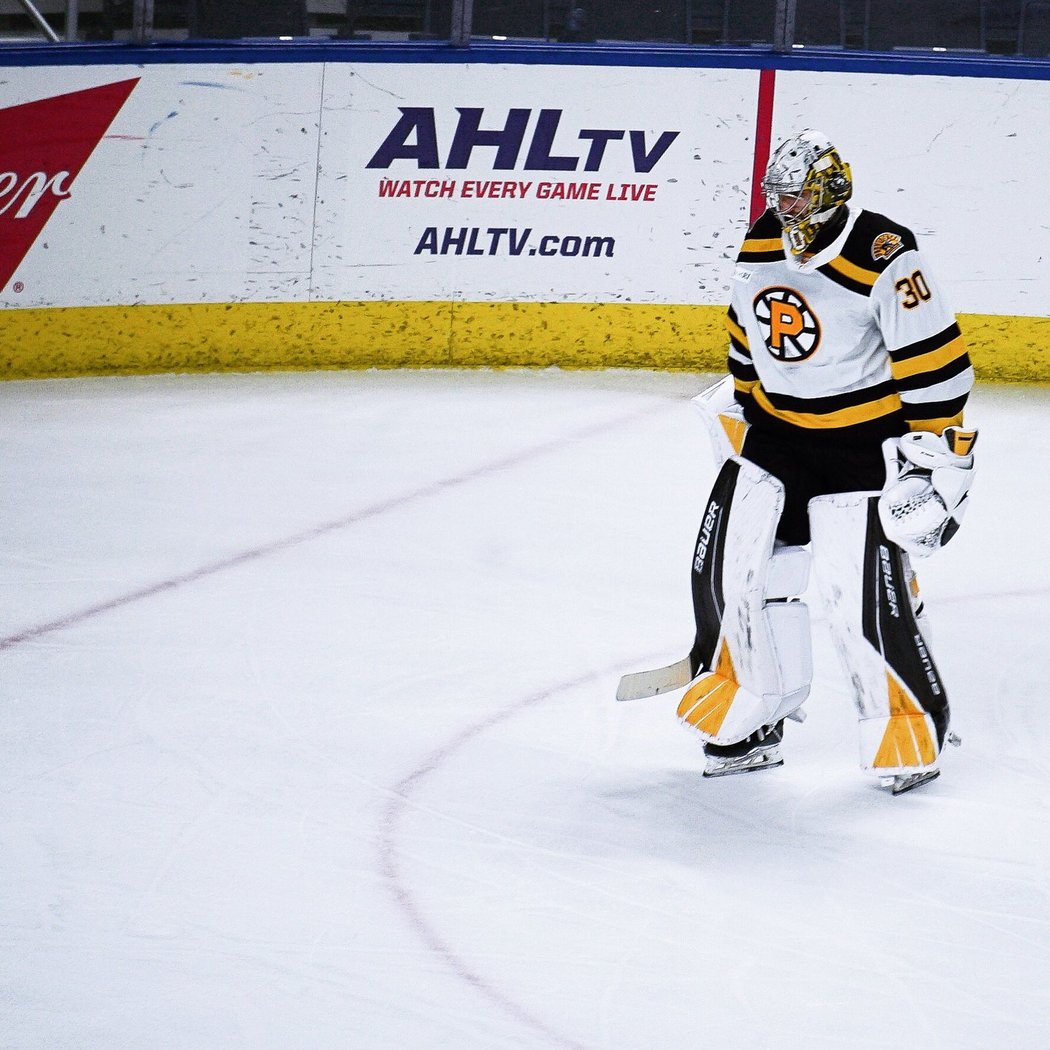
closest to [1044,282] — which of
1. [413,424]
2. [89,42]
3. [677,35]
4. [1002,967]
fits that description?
[677,35]

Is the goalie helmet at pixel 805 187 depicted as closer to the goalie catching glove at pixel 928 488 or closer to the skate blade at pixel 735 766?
the goalie catching glove at pixel 928 488

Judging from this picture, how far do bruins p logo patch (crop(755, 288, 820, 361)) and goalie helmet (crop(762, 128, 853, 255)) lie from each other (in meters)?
0.09

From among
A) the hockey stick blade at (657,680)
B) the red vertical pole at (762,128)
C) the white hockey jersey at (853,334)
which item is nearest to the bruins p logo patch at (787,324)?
the white hockey jersey at (853,334)

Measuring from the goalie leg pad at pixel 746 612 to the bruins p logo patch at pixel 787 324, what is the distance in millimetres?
233

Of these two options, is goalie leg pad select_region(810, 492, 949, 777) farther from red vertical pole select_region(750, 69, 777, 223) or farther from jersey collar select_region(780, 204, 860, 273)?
red vertical pole select_region(750, 69, 777, 223)

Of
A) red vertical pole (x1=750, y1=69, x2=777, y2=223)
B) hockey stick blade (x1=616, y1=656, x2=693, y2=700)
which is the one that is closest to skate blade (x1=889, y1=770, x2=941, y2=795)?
hockey stick blade (x1=616, y1=656, x2=693, y2=700)

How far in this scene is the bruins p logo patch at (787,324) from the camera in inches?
118

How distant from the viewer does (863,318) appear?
294 centimetres

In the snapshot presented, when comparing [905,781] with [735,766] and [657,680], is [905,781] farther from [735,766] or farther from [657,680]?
[657,680]

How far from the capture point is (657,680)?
3.35 meters

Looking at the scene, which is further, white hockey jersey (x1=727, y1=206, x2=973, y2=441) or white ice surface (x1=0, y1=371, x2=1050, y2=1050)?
white hockey jersey (x1=727, y1=206, x2=973, y2=441)

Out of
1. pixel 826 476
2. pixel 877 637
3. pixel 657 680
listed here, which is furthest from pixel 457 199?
pixel 877 637

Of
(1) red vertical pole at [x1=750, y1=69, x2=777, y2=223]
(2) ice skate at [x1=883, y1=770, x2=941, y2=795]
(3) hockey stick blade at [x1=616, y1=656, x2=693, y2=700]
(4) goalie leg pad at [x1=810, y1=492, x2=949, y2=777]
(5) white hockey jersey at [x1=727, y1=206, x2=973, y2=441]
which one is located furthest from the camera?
(1) red vertical pole at [x1=750, y1=69, x2=777, y2=223]

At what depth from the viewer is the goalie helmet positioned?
2916mm
